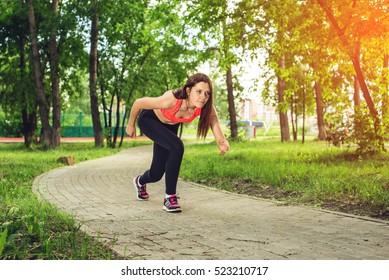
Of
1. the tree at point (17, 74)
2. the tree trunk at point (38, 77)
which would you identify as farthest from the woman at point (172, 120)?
the tree at point (17, 74)

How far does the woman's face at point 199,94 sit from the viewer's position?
4500mm

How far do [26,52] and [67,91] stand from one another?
8.22 ft

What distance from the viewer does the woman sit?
14.9 feet

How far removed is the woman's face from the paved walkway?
121 cm

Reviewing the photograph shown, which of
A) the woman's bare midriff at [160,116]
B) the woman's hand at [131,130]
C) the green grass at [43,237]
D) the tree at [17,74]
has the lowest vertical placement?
the green grass at [43,237]

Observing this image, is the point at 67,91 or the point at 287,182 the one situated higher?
the point at 67,91

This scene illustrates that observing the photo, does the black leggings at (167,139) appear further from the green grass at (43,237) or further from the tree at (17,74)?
the tree at (17,74)

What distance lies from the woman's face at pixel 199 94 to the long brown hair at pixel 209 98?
30mm

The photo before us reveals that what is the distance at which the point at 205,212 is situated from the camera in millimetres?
5621

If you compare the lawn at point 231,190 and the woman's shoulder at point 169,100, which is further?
the woman's shoulder at point 169,100

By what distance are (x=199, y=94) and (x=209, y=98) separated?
0.18m
